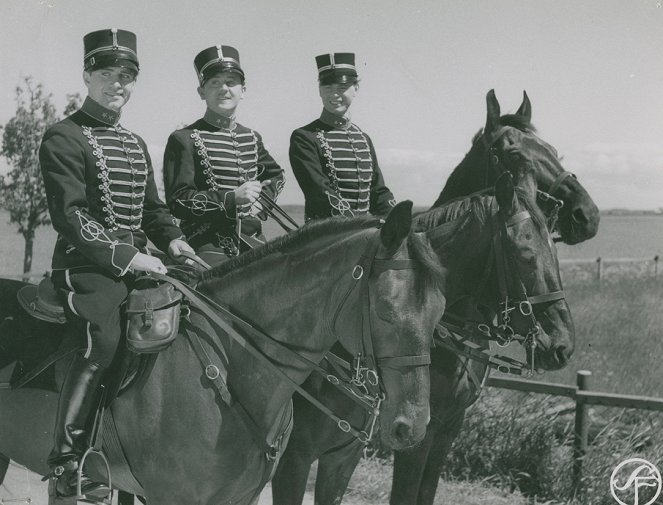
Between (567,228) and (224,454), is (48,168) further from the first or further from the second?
(567,228)

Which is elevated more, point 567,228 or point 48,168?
point 48,168

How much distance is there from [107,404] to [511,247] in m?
Answer: 2.23

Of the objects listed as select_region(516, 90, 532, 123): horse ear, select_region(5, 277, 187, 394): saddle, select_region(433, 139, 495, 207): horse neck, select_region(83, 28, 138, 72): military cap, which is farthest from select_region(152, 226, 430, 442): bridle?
select_region(516, 90, 532, 123): horse ear

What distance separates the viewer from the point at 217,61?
4719 millimetres

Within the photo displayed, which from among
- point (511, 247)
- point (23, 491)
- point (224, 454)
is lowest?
point (23, 491)

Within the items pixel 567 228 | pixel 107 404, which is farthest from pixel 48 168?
pixel 567 228

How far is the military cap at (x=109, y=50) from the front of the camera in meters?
3.76

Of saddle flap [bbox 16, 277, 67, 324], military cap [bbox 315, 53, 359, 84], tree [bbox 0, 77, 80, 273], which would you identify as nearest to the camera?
saddle flap [bbox 16, 277, 67, 324]

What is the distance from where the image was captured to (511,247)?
425 centimetres

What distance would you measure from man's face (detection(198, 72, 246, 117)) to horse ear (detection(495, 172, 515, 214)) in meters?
1.74

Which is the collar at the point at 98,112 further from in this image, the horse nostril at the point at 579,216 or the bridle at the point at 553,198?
the horse nostril at the point at 579,216

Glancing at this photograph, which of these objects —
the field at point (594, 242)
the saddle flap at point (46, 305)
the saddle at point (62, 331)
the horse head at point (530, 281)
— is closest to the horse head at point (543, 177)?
the horse head at point (530, 281)

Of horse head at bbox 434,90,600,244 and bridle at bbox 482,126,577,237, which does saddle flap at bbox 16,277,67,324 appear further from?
bridle at bbox 482,126,577,237

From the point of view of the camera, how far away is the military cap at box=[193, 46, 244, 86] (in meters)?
4.71
